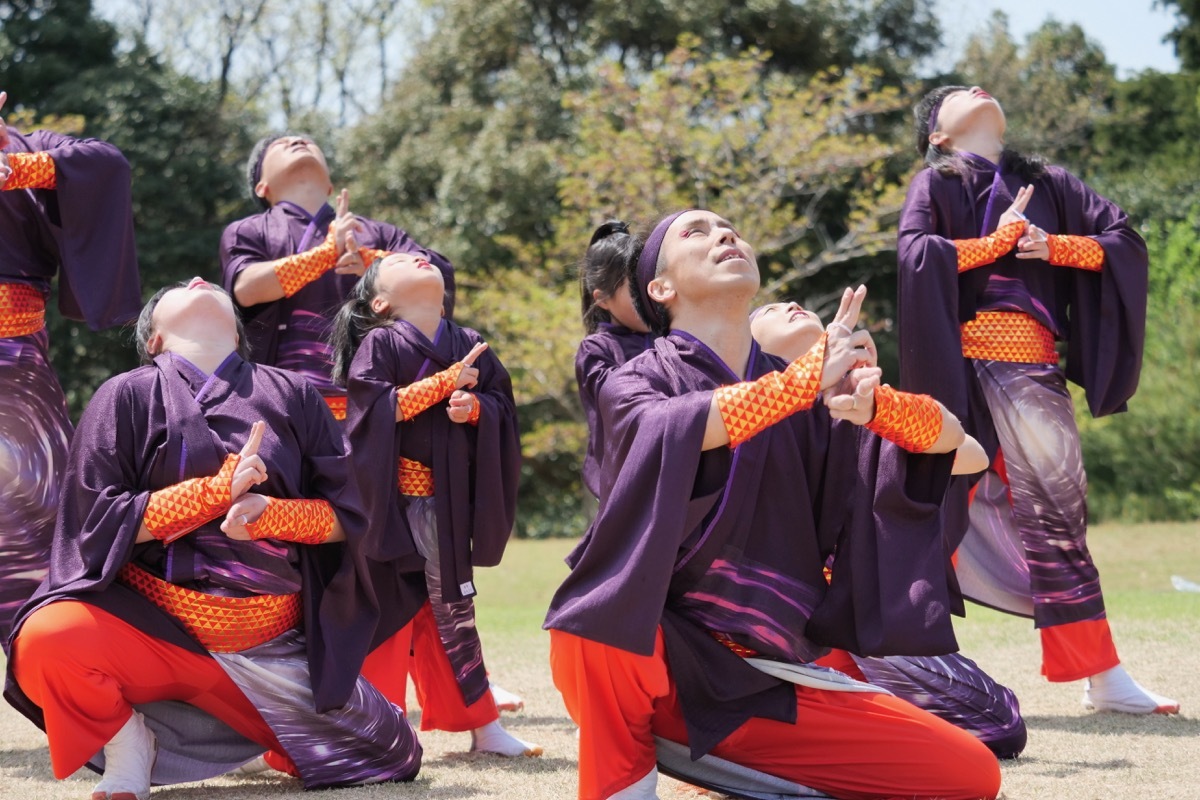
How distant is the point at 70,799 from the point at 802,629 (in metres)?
1.93

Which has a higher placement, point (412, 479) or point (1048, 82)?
point (1048, 82)

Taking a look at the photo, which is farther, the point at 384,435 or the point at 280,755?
the point at 384,435

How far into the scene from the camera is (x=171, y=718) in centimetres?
360

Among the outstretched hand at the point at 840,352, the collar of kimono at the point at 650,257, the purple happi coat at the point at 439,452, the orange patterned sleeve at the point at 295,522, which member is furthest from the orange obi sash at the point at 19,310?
the outstretched hand at the point at 840,352

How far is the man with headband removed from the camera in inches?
110

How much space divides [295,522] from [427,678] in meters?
1.10

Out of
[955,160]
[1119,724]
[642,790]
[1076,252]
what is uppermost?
[955,160]

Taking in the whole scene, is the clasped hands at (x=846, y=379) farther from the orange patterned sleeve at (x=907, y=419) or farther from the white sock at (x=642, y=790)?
the white sock at (x=642, y=790)

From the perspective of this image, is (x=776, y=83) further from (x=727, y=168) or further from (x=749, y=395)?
(x=749, y=395)

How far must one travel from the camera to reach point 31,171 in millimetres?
4281

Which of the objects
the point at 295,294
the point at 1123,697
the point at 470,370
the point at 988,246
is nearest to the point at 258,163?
the point at 295,294

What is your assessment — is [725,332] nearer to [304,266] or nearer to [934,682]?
[934,682]

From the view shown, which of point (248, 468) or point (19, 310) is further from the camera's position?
point (19, 310)

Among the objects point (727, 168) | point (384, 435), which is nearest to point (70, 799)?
point (384, 435)
